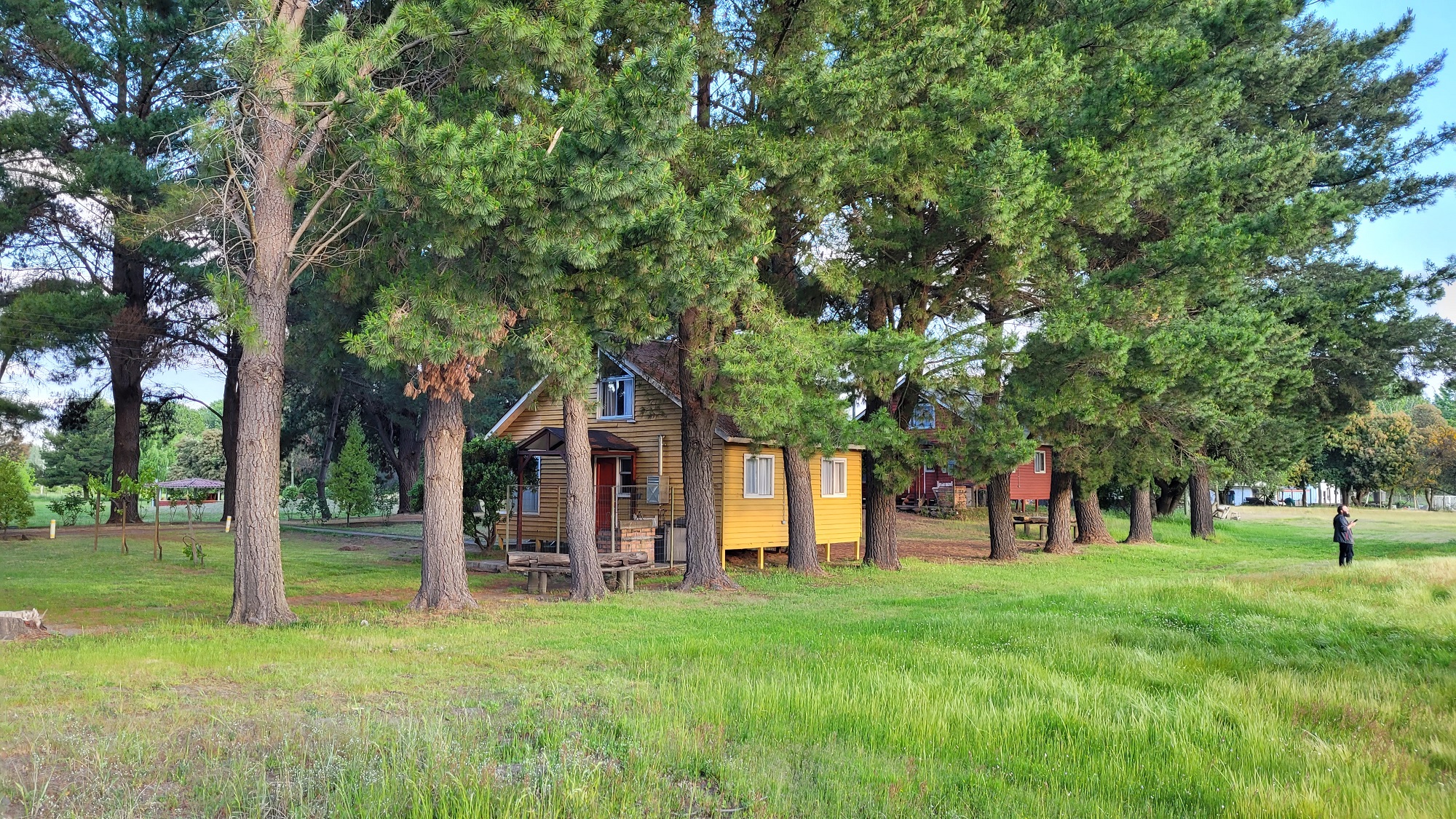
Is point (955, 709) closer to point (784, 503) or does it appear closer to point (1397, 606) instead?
point (1397, 606)

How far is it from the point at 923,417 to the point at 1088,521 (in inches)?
506

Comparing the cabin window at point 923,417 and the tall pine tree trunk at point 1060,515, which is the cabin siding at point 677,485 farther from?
the tall pine tree trunk at point 1060,515

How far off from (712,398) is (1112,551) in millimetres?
17134

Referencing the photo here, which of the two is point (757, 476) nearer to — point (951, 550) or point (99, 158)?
point (951, 550)

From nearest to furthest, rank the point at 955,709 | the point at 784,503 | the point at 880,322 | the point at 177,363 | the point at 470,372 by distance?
the point at 955,709 → the point at 470,372 → the point at 880,322 → the point at 784,503 → the point at 177,363

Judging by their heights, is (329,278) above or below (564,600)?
above

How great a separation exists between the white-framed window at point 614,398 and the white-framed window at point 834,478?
5568 millimetres

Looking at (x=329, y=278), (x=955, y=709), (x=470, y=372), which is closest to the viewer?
(x=955, y=709)

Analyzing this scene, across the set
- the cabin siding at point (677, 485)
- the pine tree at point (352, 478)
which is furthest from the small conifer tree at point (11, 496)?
the cabin siding at point (677, 485)

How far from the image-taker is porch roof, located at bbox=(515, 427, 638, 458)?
22172 millimetres

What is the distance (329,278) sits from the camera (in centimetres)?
1475

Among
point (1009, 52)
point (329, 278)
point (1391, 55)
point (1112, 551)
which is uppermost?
point (1391, 55)

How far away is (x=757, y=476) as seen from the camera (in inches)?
923

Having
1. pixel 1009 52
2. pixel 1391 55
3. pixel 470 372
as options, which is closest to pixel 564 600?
pixel 470 372
